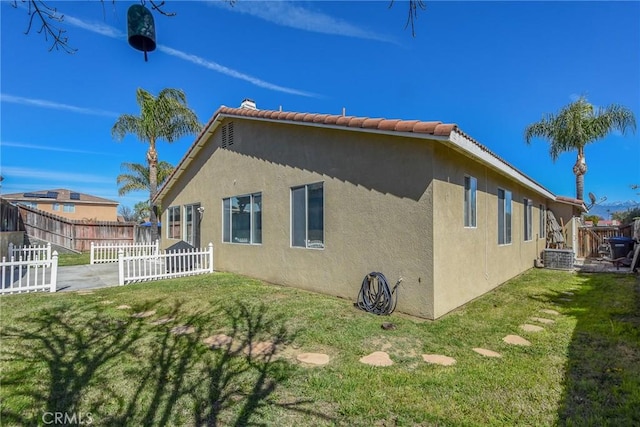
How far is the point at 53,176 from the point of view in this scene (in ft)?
93.6

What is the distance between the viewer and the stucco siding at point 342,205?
5617 mm

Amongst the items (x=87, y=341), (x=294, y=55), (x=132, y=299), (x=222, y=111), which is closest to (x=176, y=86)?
(x=294, y=55)

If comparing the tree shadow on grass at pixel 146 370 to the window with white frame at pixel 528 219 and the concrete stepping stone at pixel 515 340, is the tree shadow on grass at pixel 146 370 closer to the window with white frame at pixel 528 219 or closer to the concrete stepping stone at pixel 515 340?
the concrete stepping stone at pixel 515 340

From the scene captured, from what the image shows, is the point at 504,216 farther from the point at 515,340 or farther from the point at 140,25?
the point at 140,25

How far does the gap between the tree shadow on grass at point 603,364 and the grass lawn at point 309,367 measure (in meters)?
0.02

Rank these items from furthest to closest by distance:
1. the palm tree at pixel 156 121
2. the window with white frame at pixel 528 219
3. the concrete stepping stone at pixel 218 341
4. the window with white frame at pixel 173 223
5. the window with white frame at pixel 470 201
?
the palm tree at pixel 156 121 → the window with white frame at pixel 173 223 → the window with white frame at pixel 528 219 → the window with white frame at pixel 470 201 → the concrete stepping stone at pixel 218 341

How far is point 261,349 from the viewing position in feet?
13.9

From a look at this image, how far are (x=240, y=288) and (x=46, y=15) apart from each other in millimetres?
5998

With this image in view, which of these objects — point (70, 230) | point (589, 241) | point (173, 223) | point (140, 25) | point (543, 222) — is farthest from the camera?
point (70, 230)

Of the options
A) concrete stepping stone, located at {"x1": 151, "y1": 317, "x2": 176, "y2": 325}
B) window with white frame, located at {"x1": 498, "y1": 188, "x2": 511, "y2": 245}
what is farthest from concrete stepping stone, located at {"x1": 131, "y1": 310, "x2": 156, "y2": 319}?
window with white frame, located at {"x1": 498, "y1": 188, "x2": 511, "y2": 245}

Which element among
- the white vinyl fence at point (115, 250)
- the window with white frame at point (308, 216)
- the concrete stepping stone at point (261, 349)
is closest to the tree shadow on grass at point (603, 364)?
the concrete stepping stone at point (261, 349)

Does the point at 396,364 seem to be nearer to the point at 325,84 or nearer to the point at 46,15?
the point at 46,15

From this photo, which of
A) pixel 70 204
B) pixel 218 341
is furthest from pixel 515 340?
pixel 70 204

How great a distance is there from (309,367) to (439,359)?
1.56m
